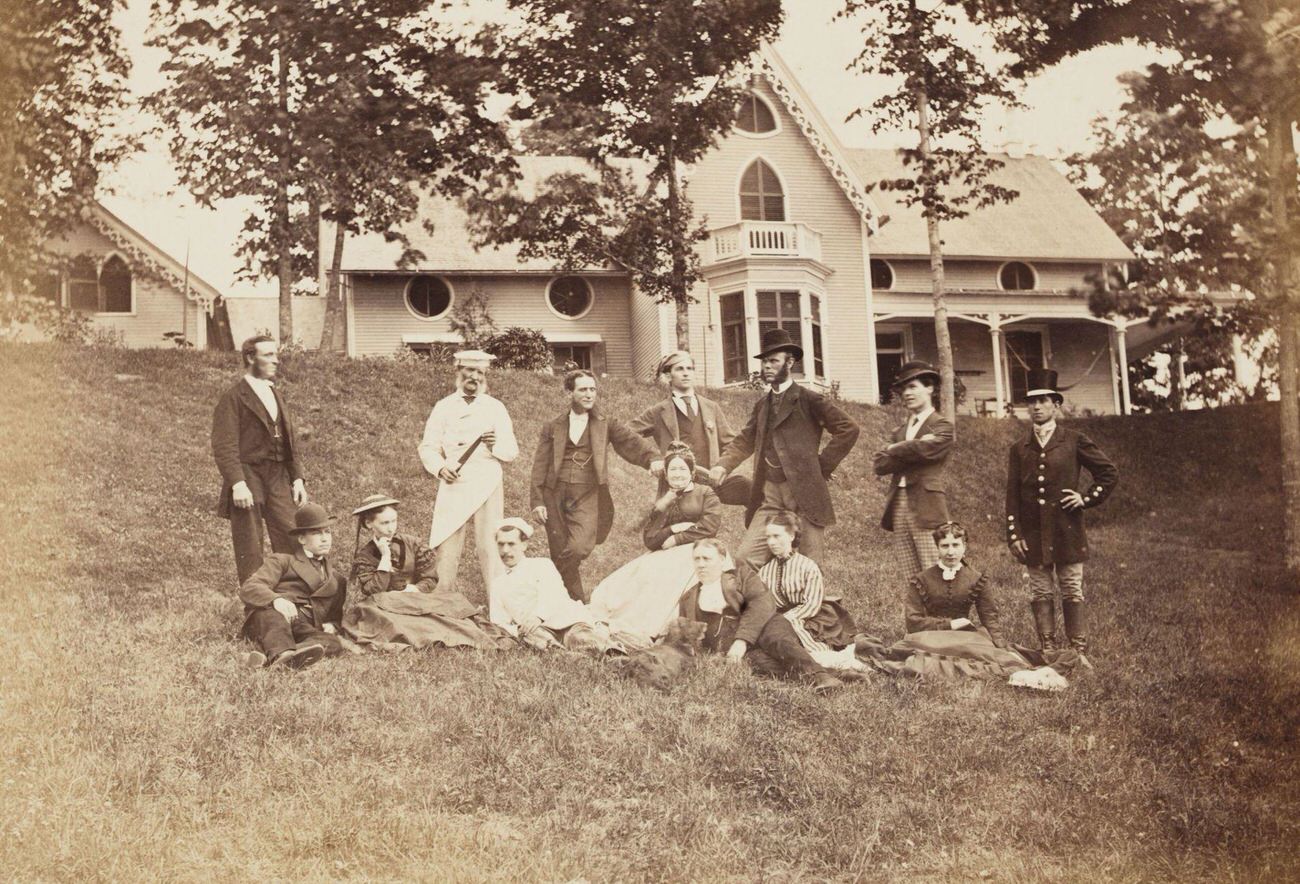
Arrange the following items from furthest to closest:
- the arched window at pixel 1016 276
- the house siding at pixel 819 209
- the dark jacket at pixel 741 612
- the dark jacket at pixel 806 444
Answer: the arched window at pixel 1016 276 < the house siding at pixel 819 209 < the dark jacket at pixel 806 444 < the dark jacket at pixel 741 612

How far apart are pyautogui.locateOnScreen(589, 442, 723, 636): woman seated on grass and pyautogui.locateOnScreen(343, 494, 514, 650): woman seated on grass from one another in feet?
3.00

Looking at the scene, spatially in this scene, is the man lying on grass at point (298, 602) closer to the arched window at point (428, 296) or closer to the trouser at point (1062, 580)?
the trouser at point (1062, 580)

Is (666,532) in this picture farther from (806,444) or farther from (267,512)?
(267,512)

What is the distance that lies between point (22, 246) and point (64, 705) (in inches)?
229

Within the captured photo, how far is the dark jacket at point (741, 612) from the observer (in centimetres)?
808

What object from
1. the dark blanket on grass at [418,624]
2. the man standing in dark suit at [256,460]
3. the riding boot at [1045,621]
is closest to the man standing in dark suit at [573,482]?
the dark blanket on grass at [418,624]

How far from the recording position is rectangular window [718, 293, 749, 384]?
2608 cm

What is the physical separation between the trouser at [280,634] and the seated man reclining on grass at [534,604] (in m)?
1.28

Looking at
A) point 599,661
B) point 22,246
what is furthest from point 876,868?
point 22,246

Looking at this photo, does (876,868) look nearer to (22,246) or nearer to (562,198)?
(22,246)

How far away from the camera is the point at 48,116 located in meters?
12.0

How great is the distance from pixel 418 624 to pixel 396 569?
2.45 feet

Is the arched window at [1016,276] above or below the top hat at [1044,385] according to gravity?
above

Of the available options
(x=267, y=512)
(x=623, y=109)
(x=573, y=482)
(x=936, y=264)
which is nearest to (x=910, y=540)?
(x=573, y=482)
